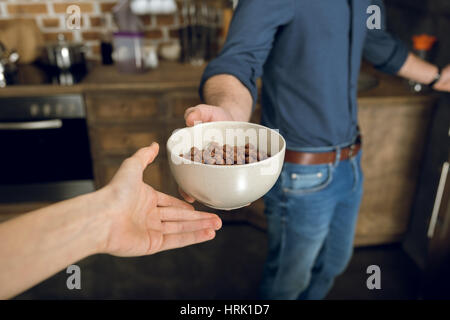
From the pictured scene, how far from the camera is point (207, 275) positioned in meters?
1.80

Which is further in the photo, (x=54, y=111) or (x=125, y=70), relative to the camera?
(x=125, y=70)

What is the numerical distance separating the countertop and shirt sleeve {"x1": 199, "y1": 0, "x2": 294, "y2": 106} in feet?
2.82

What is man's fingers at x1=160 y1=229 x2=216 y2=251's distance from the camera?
76 cm

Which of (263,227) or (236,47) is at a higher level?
(236,47)

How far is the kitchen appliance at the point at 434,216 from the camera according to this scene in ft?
4.73

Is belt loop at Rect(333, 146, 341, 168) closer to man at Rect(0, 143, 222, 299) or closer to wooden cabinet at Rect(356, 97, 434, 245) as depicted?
man at Rect(0, 143, 222, 299)

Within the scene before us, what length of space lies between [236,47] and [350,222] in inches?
27.7

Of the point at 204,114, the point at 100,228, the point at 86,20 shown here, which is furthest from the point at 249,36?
the point at 86,20

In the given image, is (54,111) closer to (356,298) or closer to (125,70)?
(125,70)

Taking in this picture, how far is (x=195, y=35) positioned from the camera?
6.95ft

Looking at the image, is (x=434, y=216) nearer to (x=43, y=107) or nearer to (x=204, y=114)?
(x=204, y=114)

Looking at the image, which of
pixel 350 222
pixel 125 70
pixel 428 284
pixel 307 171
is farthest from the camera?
pixel 125 70
